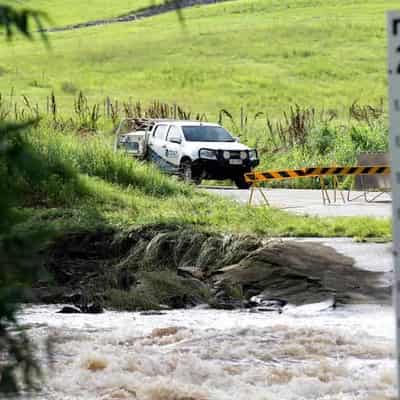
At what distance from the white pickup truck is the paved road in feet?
4.13

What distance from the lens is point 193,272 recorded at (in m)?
13.6

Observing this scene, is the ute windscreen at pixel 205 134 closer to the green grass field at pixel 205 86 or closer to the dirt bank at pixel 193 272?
the green grass field at pixel 205 86

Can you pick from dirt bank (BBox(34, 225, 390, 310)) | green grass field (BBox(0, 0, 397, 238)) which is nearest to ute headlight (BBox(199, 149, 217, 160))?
green grass field (BBox(0, 0, 397, 238))

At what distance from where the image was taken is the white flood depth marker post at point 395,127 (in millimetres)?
3859

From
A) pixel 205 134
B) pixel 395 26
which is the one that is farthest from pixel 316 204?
pixel 395 26

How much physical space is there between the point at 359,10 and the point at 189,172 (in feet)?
196

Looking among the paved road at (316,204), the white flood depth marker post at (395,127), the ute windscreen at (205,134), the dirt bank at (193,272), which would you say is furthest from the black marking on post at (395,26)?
the ute windscreen at (205,134)

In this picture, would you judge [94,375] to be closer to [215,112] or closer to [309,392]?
[309,392]

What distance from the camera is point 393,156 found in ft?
12.7

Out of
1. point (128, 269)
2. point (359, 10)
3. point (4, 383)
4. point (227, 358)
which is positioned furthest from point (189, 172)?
point (359, 10)

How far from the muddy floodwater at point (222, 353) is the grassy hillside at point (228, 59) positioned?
41.9 metres

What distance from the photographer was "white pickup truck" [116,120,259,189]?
2773cm

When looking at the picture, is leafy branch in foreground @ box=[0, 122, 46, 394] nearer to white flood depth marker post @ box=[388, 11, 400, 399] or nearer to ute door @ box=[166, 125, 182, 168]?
white flood depth marker post @ box=[388, 11, 400, 399]

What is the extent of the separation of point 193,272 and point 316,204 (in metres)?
A: 8.71
